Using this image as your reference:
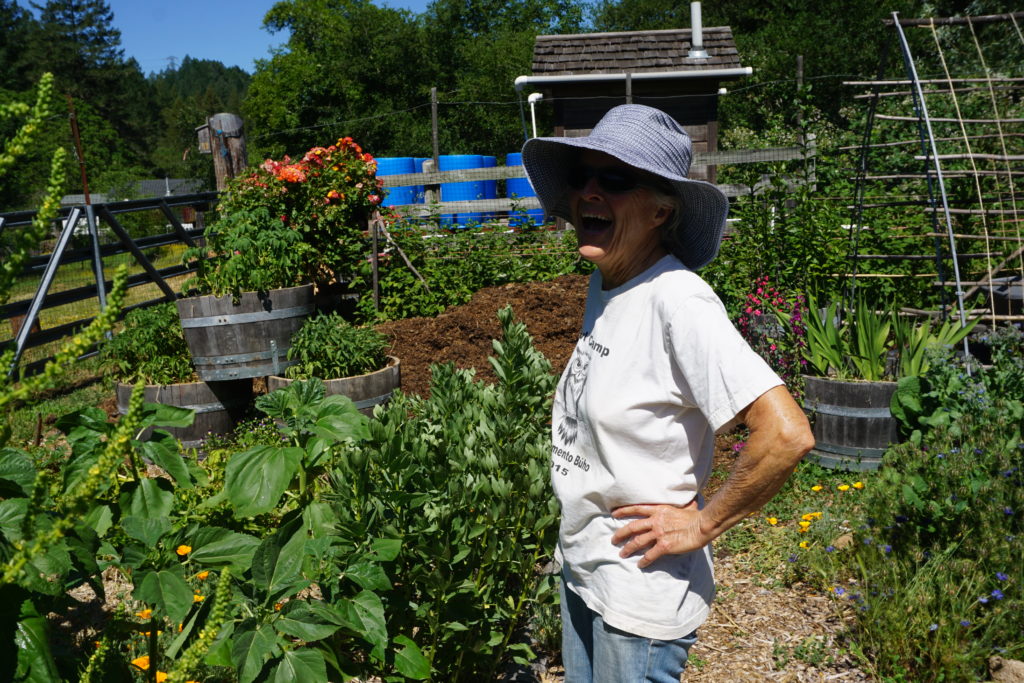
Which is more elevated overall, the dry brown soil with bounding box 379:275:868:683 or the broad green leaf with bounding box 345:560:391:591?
the broad green leaf with bounding box 345:560:391:591

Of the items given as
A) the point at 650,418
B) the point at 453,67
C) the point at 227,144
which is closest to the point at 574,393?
the point at 650,418

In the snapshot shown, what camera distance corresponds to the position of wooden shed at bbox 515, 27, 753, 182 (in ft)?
42.5

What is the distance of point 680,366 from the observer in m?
1.61

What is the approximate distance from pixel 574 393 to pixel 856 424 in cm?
328

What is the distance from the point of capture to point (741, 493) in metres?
1.61

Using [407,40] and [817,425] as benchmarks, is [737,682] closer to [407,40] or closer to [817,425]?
[817,425]

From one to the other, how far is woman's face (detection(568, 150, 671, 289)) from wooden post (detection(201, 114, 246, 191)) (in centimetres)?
743

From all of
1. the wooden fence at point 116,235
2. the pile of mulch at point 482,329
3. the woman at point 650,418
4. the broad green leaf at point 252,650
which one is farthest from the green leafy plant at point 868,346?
the broad green leaf at point 252,650

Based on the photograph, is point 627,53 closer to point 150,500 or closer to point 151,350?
point 151,350

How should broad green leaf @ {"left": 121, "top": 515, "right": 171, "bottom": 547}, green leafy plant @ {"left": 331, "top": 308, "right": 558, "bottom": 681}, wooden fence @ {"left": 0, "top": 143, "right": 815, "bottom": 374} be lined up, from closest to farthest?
broad green leaf @ {"left": 121, "top": 515, "right": 171, "bottom": 547}
green leafy plant @ {"left": 331, "top": 308, "right": 558, "bottom": 681}
wooden fence @ {"left": 0, "top": 143, "right": 815, "bottom": 374}

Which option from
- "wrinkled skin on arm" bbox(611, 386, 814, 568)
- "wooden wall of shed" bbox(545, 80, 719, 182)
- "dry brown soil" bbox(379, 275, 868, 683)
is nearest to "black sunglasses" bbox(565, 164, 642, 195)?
"wrinkled skin on arm" bbox(611, 386, 814, 568)

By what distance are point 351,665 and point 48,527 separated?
82cm

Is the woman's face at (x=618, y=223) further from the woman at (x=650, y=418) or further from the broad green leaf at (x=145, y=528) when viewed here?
the broad green leaf at (x=145, y=528)

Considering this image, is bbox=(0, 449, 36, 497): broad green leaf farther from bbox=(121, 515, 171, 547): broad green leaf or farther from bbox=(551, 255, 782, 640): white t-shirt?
bbox=(551, 255, 782, 640): white t-shirt
